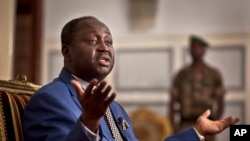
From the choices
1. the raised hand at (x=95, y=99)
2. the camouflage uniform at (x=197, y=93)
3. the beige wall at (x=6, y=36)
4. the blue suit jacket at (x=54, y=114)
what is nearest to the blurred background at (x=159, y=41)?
the camouflage uniform at (x=197, y=93)

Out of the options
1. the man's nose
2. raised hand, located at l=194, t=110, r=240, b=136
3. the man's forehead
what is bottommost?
raised hand, located at l=194, t=110, r=240, b=136

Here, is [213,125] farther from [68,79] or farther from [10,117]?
[10,117]

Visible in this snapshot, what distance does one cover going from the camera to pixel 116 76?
5625 mm

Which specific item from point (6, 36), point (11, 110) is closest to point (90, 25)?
point (11, 110)

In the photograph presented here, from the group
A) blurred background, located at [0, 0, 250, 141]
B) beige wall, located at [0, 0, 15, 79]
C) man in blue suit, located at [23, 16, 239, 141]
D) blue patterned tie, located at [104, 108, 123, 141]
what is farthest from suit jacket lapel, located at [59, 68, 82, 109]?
blurred background, located at [0, 0, 250, 141]

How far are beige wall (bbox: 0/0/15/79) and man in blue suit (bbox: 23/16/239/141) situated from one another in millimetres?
652

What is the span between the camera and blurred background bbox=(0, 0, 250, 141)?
5.36 metres

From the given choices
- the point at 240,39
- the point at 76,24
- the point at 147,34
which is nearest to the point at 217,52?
the point at 240,39

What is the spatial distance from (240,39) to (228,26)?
184 mm

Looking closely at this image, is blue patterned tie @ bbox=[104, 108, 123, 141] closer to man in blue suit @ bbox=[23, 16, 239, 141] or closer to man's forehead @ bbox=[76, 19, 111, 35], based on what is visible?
man in blue suit @ bbox=[23, 16, 239, 141]

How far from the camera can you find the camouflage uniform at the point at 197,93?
454 centimetres

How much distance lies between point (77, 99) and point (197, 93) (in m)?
3.12

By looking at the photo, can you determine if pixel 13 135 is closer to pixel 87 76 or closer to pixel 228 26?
pixel 87 76

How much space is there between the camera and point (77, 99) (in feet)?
5.01
